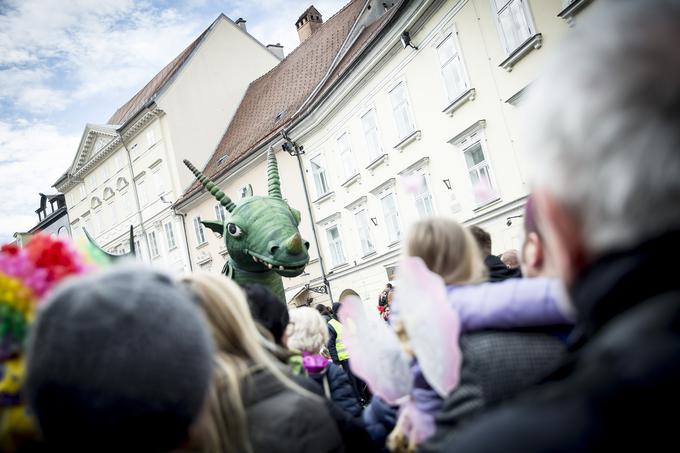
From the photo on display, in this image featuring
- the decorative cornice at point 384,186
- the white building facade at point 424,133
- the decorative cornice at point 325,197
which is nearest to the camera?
the white building facade at point 424,133

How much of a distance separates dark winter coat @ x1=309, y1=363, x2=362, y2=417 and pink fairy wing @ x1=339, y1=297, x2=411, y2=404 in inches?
35.1

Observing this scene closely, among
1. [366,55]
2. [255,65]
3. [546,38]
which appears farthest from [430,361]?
[255,65]

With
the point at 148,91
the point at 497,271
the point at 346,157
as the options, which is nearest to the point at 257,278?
the point at 497,271

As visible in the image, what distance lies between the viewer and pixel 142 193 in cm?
2966

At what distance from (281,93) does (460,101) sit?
42.2 ft

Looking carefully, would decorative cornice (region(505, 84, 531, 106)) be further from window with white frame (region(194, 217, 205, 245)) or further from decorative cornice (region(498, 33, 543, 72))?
window with white frame (region(194, 217, 205, 245))

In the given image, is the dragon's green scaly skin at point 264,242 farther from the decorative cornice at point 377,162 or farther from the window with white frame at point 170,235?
the window with white frame at point 170,235

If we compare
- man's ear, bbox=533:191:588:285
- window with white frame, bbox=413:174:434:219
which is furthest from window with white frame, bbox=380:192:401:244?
man's ear, bbox=533:191:588:285

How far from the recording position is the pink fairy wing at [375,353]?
2.22 m

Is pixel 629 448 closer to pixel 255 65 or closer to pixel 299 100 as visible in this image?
pixel 299 100

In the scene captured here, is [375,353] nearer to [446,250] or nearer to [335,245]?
[446,250]

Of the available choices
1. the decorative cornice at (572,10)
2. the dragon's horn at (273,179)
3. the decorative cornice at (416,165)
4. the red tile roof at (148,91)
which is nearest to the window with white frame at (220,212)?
the red tile roof at (148,91)

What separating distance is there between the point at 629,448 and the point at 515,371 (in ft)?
3.09

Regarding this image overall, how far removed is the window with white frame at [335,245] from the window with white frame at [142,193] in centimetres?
1389
